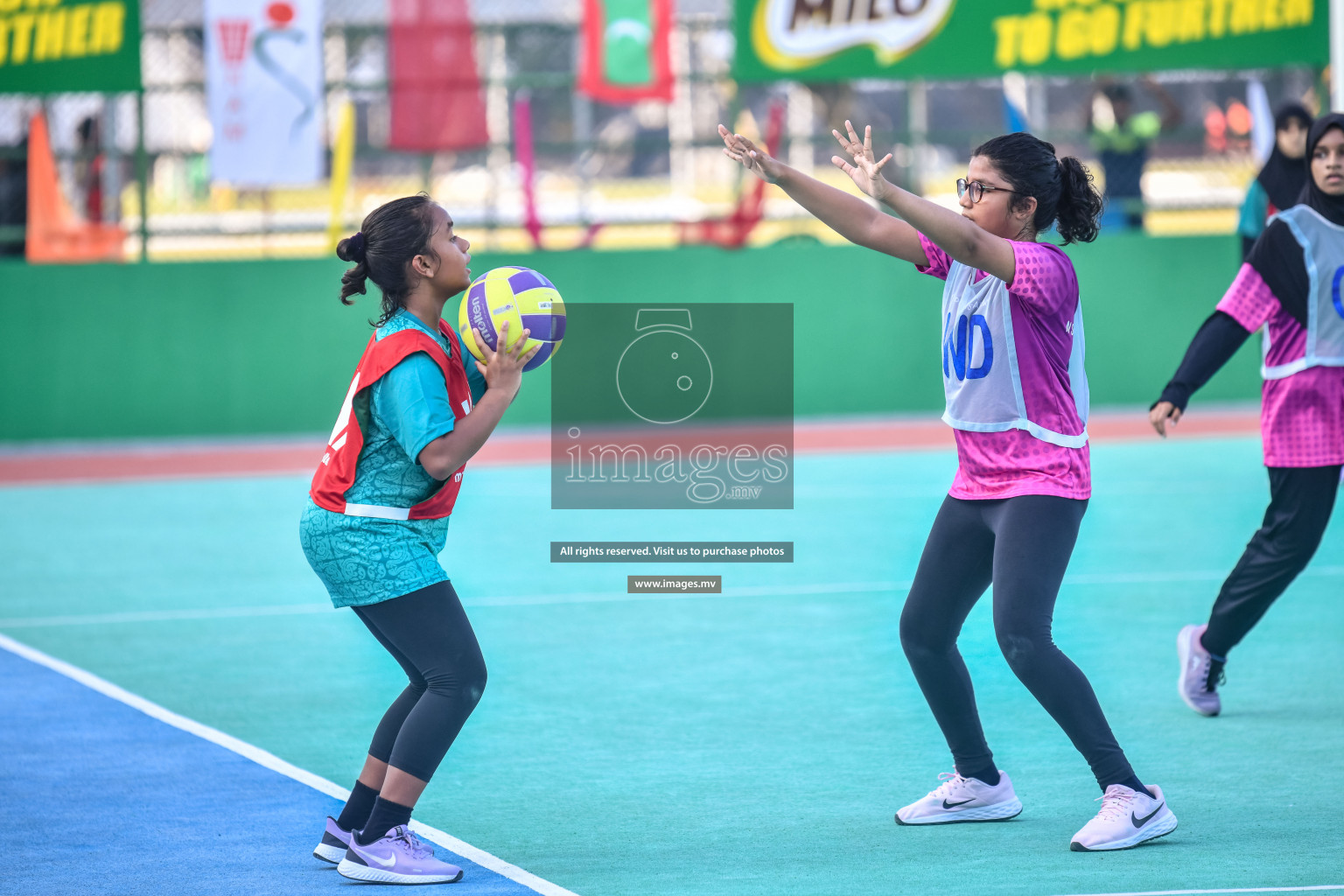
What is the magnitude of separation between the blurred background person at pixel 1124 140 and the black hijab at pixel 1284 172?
9082mm

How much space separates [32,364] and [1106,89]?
35.0 feet

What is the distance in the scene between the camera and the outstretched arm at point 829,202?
469 cm

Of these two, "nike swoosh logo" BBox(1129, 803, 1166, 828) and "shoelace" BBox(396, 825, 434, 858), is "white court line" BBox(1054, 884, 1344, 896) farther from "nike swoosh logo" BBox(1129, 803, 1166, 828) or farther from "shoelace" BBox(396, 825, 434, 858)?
"shoelace" BBox(396, 825, 434, 858)

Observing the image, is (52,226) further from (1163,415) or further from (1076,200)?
(1076,200)

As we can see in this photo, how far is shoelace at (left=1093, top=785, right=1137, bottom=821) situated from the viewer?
5.19m

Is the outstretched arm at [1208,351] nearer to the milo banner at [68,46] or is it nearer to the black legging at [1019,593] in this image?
the black legging at [1019,593]

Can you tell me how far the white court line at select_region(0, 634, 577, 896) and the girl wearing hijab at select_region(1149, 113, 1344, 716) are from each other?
300cm

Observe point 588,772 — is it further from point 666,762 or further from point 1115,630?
point 1115,630

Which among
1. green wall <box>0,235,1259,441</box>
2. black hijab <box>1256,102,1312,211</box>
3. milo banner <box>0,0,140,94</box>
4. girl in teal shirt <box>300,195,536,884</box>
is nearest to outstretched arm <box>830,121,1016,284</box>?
girl in teal shirt <box>300,195,536,884</box>

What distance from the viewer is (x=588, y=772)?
6273 millimetres

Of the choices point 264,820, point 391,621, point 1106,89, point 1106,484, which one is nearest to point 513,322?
point 391,621

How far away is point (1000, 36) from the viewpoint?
17375 mm

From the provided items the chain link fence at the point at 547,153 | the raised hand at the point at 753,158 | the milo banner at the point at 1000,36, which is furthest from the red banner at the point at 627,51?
the raised hand at the point at 753,158

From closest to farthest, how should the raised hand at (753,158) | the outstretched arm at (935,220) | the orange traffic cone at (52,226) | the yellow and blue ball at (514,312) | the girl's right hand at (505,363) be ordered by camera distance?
the outstretched arm at (935,220) → the raised hand at (753,158) → the girl's right hand at (505,363) → the yellow and blue ball at (514,312) → the orange traffic cone at (52,226)
